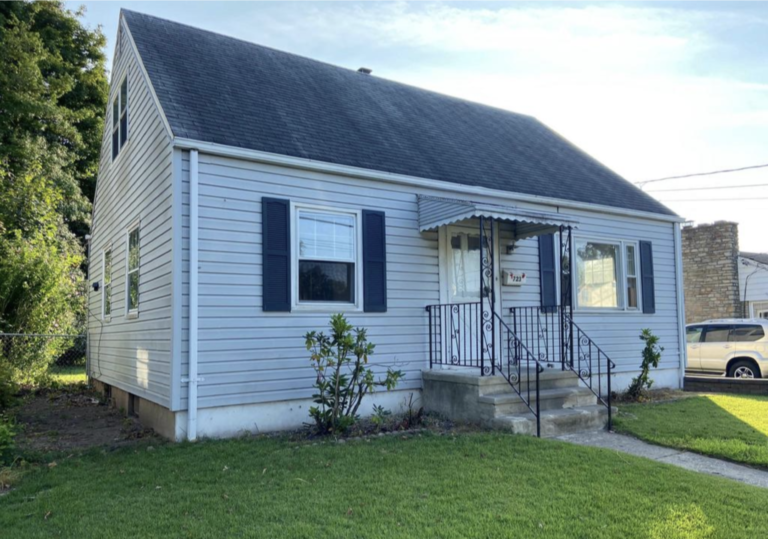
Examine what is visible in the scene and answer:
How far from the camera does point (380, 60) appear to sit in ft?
40.4

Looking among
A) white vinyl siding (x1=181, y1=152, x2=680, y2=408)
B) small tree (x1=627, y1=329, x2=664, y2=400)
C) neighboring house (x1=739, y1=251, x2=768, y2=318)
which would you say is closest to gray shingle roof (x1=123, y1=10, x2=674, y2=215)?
white vinyl siding (x1=181, y1=152, x2=680, y2=408)

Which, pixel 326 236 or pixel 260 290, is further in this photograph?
pixel 326 236

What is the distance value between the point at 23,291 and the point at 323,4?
8.22 m

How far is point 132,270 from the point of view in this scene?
8.16 meters

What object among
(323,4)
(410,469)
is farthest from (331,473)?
(323,4)

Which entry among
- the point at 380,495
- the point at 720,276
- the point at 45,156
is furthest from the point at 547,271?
the point at 45,156

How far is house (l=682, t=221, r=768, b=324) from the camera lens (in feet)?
59.7

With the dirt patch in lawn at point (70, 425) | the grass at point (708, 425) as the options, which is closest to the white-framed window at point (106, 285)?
the dirt patch in lawn at point (70, 425)

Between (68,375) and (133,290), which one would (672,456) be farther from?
(68,375)

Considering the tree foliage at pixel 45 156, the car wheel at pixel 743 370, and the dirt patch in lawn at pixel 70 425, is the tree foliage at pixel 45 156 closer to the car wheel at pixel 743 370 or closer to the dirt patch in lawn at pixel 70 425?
the dirt patch in lawn at pixel 70 425

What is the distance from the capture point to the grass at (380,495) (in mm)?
3594

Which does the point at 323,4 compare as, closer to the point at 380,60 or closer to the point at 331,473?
the point at 380,60

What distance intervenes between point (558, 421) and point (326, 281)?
3.25 meters

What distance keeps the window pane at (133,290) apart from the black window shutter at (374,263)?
3.29 m
